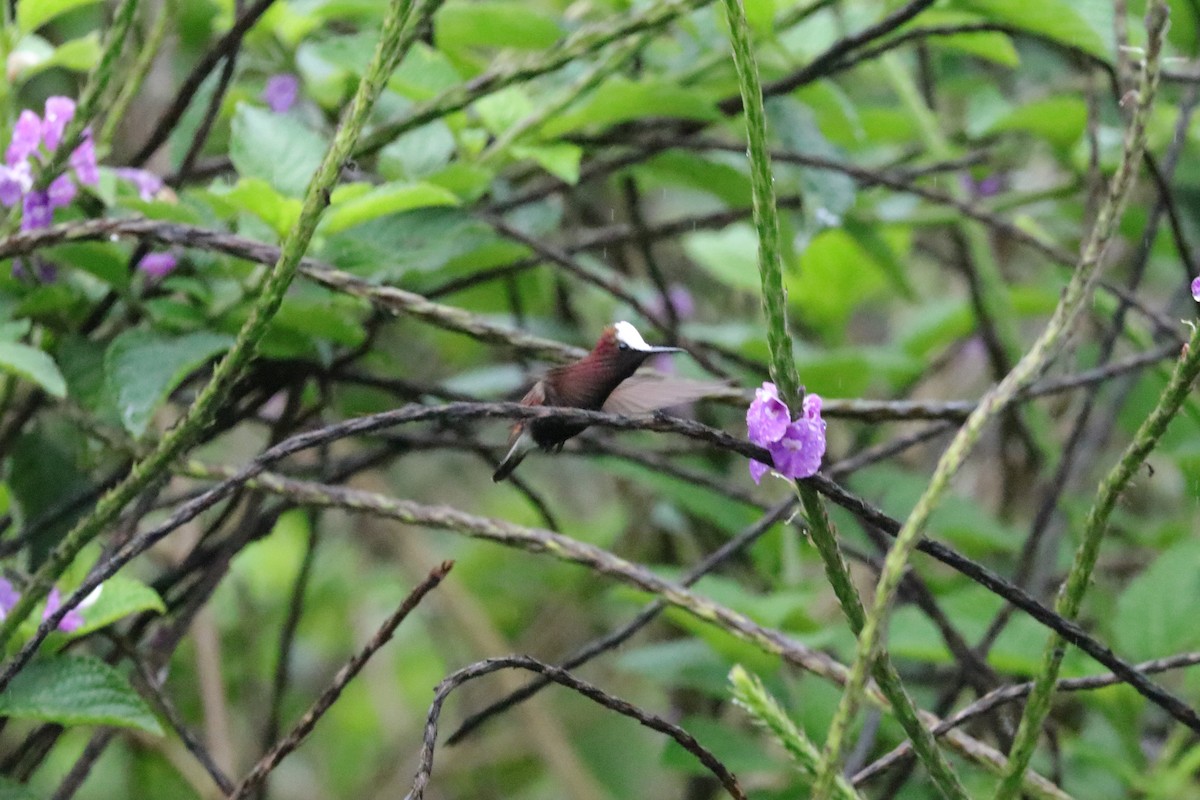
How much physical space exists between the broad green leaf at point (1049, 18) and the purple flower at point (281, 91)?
78 centimetres

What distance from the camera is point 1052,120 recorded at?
5.43ft

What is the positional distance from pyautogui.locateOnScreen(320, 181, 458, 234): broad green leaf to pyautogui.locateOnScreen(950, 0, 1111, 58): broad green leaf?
669 mm

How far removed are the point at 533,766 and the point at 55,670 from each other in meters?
2.36

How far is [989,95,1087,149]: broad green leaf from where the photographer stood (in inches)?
63.6

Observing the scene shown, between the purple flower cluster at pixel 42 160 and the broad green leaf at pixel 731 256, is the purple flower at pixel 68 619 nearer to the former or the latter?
the purple flower cluster at pixel 42 160

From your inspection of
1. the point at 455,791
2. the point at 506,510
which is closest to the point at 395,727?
the point at 455,791

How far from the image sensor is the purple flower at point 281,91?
1520mm

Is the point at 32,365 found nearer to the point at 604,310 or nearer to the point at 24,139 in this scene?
the point at 24,139

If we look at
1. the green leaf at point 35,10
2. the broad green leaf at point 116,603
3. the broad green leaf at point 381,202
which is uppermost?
the green leaf at point 35,10

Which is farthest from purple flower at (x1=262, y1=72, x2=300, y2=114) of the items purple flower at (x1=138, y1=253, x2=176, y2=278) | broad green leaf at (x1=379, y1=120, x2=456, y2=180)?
purple flower at (x1=138, y1=253, x2=176, y2=278)

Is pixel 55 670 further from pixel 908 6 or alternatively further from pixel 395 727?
pixel 395 727

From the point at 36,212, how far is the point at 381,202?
0.94 ft

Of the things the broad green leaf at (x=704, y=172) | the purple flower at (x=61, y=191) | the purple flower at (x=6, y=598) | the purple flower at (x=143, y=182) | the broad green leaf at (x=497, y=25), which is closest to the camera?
the purple flower at (x=6, y=598)

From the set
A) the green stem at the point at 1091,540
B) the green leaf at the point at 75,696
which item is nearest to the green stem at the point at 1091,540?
the green stem at the point at 1091,540
